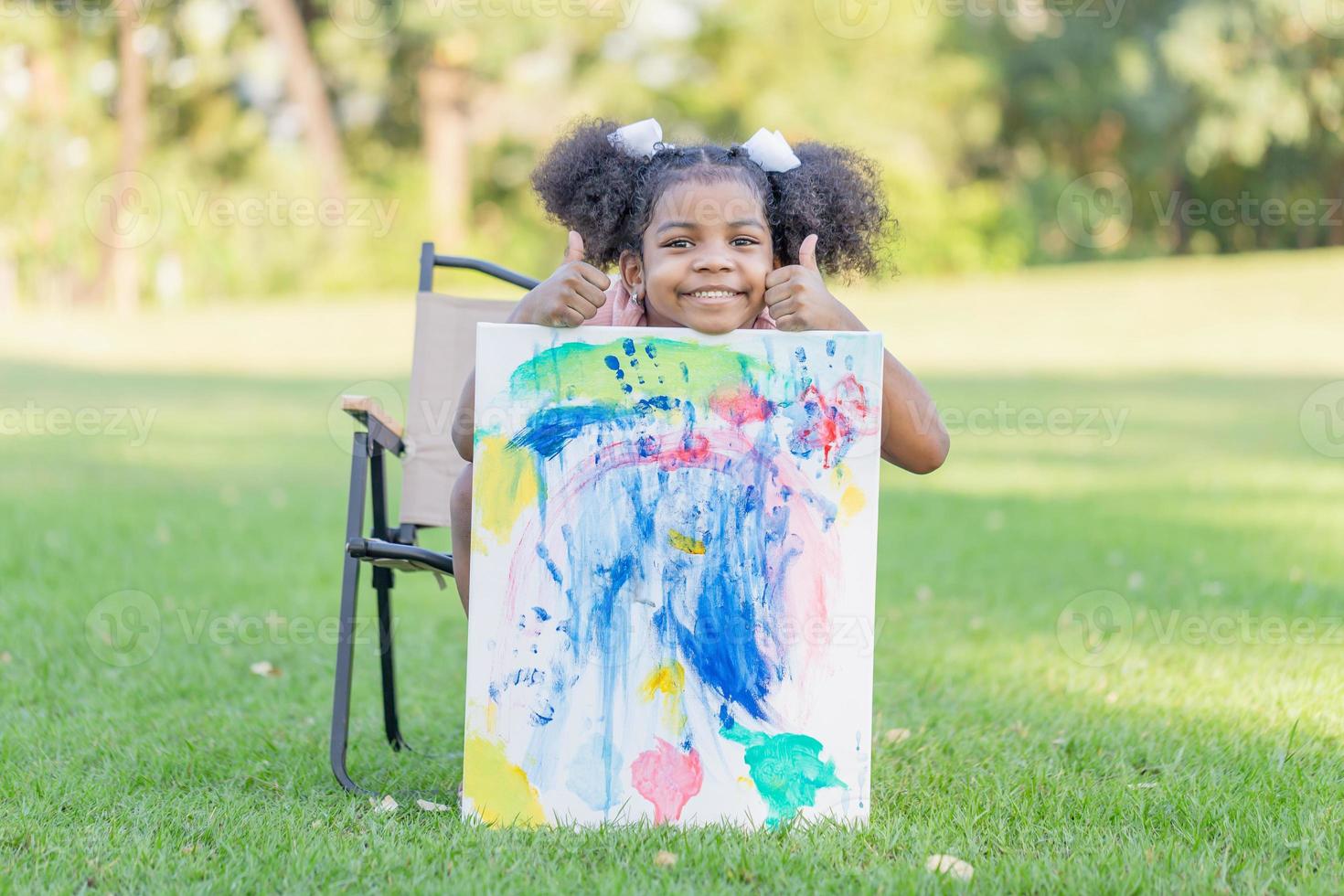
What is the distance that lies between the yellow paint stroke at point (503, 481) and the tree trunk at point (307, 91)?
23.1 metres

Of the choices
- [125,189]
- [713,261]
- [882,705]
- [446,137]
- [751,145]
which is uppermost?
[446,137]

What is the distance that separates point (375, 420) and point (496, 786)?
1.00 meters

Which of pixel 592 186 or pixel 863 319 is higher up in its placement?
pixel 863 319

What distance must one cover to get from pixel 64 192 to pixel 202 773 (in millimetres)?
25486

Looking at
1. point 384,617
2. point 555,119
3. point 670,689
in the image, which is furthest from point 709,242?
point 555,119

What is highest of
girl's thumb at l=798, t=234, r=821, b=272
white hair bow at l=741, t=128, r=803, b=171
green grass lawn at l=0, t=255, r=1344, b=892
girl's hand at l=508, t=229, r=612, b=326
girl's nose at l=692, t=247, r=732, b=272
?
white hair bow at l=741, t=128, r=803, b=171

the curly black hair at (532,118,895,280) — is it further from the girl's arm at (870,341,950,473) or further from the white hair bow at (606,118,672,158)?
the girl's arm at (870,341,950,473)

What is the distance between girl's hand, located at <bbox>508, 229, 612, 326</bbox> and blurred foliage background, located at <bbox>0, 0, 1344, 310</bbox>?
21.3m

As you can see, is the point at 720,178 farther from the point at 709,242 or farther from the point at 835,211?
the point at 835,211

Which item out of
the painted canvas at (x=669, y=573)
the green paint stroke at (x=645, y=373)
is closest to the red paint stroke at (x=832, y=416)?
the painted canvas at (x=669, y=573)

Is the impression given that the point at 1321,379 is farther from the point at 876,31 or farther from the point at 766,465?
the point at 876,31

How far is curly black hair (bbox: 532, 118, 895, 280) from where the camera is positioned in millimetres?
3107

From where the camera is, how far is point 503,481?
2.75 m

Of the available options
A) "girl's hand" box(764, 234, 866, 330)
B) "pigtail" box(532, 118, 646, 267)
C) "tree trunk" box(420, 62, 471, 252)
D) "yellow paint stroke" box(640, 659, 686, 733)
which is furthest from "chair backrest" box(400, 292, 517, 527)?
"tree trunk" box(420, 62, 471, 252)
